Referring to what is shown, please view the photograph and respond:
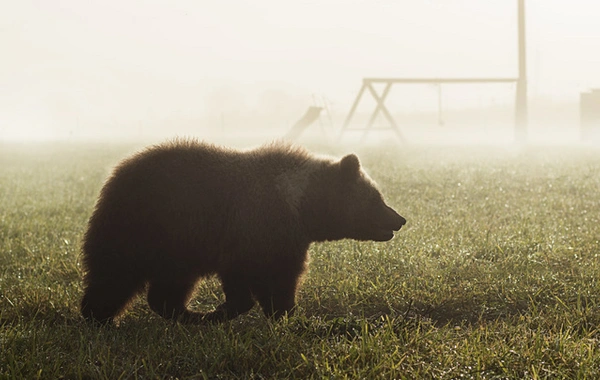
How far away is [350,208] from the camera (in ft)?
16.9

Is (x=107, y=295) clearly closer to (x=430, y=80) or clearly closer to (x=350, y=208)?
(x=350, y=208)

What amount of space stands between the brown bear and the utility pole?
23.1 meters

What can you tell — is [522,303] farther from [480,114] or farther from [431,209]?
[480,114]

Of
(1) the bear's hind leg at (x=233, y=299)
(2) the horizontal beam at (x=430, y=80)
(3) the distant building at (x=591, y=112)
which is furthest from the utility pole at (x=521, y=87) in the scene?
(1) the bear's hind leg at (x=233, y=299)

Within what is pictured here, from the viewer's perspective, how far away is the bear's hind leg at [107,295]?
4.39 meters

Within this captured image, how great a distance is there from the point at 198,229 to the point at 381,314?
61.5 inches

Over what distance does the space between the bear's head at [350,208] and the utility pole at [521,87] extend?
2258 centimetres

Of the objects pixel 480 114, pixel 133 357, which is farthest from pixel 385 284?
pixel 480 114

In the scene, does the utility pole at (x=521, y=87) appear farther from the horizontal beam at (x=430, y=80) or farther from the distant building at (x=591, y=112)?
the distant building at (x=591, y=112)

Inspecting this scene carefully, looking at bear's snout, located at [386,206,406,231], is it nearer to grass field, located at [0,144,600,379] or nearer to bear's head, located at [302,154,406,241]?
bear's head, located at [302,154,406,241]

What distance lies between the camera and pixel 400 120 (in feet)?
196

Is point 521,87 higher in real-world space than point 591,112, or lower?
higher

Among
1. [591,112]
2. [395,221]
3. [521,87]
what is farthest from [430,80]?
[395,221]

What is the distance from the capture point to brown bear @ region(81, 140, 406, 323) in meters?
4.39
